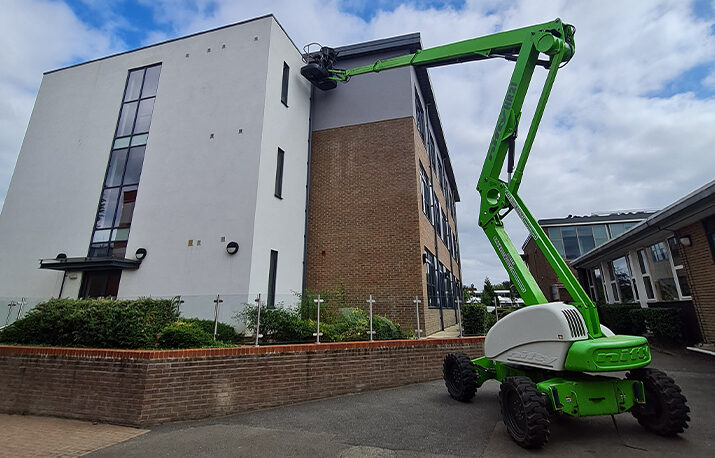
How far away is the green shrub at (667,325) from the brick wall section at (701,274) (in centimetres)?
78

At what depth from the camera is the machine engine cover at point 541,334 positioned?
14.4 ft

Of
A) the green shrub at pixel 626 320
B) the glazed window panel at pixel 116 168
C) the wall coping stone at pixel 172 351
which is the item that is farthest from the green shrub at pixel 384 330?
the glazed window panel at pixel 116 168

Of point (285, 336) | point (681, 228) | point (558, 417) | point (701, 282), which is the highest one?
point (681, 228)

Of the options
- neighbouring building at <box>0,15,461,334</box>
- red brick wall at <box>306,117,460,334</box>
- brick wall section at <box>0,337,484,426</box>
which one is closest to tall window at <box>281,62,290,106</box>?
neighbouring building at <box>0,15,461,334</box>

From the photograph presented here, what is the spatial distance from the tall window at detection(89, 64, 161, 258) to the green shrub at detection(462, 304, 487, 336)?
37.3 ft

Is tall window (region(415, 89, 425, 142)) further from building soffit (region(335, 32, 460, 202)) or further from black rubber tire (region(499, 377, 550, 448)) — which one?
black rubber tire (region(499, 377, 550, 448))

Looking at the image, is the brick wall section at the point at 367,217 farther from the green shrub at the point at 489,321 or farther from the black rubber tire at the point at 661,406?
the black rubber tire at the point at 661,406

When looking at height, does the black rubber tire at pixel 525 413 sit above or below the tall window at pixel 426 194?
below

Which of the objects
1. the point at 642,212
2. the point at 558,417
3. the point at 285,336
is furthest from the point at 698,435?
the point at 642,212

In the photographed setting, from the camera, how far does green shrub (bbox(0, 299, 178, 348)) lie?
6.12m

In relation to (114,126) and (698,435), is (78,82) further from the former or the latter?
(698,435)

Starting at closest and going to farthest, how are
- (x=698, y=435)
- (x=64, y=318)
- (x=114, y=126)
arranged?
(x=698, y=435)
(x=64, y=318)
(x=114, y=126)

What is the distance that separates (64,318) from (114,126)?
10198 mm

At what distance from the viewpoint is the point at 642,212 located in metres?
28.7
